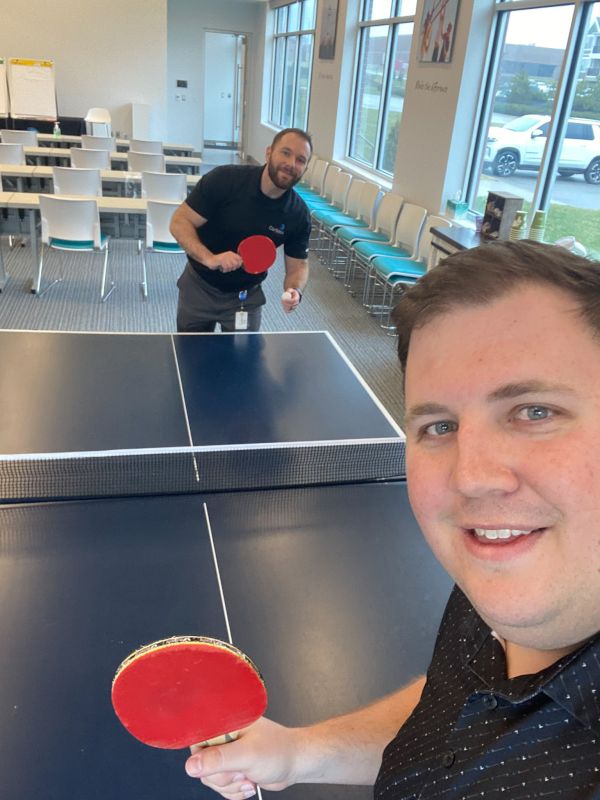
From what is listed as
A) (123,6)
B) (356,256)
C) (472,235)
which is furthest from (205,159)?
(472,235)

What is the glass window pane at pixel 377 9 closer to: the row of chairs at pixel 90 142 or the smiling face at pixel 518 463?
the row of chairs at pixel 90 142

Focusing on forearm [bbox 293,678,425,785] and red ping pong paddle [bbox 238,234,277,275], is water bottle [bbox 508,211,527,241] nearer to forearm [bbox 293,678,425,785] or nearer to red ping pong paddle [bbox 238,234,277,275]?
red ping pong paddle [bbox 238,234,277,275]

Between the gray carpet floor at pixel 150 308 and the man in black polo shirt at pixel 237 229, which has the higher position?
the man in black polo shirt at pixel 237 229

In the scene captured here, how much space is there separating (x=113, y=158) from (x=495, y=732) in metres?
10.9

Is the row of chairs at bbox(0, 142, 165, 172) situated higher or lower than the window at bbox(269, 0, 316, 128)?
lower

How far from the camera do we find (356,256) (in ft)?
25.6

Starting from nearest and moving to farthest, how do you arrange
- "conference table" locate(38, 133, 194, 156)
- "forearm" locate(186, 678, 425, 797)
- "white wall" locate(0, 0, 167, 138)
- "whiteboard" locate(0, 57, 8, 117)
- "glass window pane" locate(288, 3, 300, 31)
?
"forearm" locate(186, 678, 425, 797), "conference table" locate(38, 133, 194, 156), "whiteboard" locate(0, 57, 8, 117), "white wall" locate(0, 0, 167, 138), "glass window pane" locate(288, 3, 300, 31)

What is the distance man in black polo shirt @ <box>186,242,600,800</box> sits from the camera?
0.79 meters

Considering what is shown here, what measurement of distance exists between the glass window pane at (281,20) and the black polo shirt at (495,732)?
16644mm

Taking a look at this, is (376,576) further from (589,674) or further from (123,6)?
(123,6)

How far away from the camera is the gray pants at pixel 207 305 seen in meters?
3.78

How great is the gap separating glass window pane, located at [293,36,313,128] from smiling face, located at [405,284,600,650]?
12.9m

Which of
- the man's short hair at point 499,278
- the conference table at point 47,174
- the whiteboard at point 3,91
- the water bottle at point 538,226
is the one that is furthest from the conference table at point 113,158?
the man's short hair at point 499,278

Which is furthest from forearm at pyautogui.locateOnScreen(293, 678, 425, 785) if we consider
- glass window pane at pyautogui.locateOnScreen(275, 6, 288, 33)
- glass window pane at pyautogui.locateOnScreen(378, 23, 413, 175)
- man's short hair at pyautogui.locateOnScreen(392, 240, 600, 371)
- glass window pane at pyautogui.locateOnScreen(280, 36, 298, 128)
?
glass window pane at pyautogui.locateOnScreen(275, 6, 288, 33)
